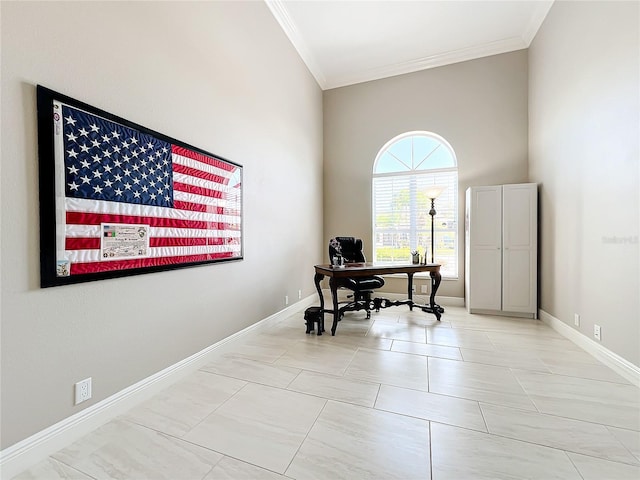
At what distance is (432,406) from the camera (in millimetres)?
1725

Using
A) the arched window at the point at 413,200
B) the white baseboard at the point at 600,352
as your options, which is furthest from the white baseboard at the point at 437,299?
the white baseboard at the point at 600,352

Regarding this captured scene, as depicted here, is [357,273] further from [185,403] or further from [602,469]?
[602,469]

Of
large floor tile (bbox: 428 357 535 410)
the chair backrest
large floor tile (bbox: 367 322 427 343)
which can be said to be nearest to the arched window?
the chair backrest

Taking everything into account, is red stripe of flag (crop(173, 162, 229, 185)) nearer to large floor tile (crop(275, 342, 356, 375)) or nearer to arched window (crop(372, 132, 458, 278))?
large floor tile (crop(275, 342, 356, 375))

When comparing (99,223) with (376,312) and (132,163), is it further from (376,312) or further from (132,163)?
(376,312)

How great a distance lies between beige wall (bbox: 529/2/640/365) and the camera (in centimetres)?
207

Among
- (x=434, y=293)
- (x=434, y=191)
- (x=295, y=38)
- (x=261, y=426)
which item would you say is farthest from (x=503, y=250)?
(x=295, y=38)

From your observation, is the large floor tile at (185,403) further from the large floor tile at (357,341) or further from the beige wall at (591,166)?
the beige wall at (591,166)

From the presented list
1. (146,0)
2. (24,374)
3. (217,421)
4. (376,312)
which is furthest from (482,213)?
(24,374)

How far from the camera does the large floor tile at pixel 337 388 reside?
1.82 meters

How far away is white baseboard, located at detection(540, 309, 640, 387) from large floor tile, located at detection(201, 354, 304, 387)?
99.0 inches

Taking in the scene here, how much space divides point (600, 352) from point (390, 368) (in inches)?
74.4

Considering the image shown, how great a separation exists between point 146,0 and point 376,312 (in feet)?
13.2

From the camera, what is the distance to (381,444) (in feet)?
4.60
